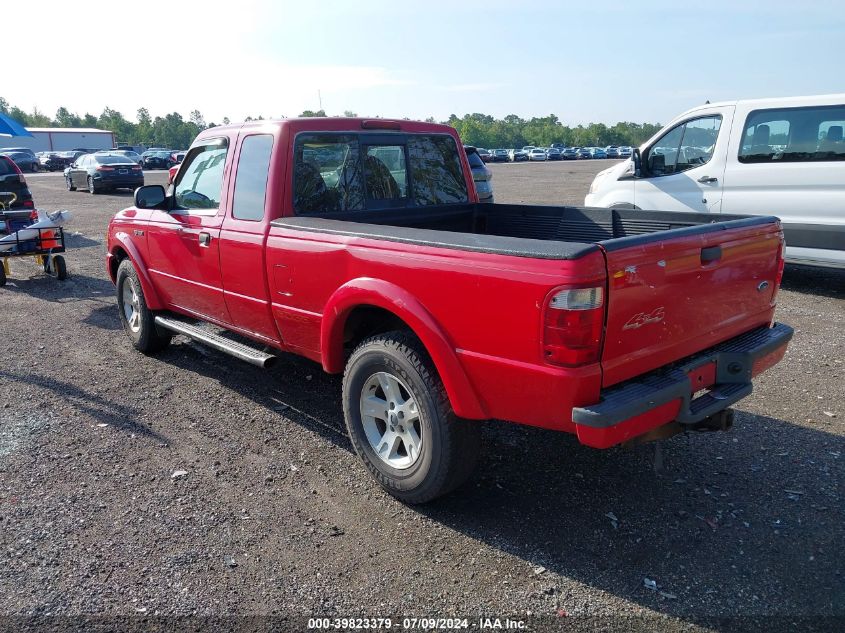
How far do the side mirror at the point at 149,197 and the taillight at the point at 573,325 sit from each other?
384 cm

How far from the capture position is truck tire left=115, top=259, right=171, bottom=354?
6.09 m

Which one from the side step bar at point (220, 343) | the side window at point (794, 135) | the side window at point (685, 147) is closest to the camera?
the side step bar at point (220, 343)

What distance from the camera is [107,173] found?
2612 cm

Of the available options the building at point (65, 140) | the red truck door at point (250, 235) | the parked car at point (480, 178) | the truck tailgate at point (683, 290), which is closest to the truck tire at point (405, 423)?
the truck tailgate at point (683, 290)

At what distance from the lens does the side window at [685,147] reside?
27.8ft

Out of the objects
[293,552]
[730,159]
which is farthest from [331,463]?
[730,159]

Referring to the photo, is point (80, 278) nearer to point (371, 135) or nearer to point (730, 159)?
point (371, 135)

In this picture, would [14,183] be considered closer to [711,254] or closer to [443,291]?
[443,291]

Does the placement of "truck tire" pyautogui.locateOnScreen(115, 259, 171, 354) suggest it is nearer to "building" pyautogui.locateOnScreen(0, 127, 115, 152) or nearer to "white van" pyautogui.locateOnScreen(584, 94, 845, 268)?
"white van" pyautogui.locateOnScreen(584, 94, 845, 268)

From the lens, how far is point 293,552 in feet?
10.7

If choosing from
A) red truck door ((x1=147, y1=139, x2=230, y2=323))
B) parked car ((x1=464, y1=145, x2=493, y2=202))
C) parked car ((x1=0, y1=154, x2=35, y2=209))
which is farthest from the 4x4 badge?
parked car ((x1=0, y1=154, x2=35, y2=209))

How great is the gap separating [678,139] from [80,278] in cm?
874

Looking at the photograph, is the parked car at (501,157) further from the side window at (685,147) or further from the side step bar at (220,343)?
the side step bar at (220,343)

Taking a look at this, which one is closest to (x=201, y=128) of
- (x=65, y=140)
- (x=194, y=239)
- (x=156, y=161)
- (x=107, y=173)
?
(x=65, y=140)
